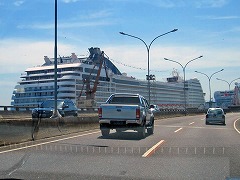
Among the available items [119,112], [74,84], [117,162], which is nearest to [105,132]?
[119,112]

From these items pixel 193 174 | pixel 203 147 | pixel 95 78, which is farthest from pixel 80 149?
pixel 95 78

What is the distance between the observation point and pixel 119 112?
19.3 meters

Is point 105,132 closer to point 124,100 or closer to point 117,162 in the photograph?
point 124,100

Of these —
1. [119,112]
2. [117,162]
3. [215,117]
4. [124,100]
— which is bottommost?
[117,162]

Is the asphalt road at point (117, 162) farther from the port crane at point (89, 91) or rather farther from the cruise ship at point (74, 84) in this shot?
the port crane at point (89, 91)

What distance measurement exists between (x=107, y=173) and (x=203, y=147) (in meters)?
6.87

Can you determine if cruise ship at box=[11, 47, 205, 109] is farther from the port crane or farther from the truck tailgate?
the truck tailgate

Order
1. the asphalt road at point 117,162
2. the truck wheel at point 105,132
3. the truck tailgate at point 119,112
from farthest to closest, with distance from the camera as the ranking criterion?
the truck wheel at point 105,132, the truck tailgate at point 119,112, the asphalt road at point 117,162

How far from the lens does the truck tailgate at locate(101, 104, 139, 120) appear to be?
63.1 feet

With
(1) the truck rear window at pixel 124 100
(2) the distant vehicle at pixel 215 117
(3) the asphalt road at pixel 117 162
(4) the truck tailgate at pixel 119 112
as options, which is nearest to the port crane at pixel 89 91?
(2) the distant vehicle at pixel 215 117

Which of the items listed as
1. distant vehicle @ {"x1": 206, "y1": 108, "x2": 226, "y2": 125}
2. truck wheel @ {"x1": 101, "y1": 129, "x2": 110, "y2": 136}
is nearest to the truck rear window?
truck wheel @ {"x1": 101, "y1": 129, "x2": 110, "y2": 136}

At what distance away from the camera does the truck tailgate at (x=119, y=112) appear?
1923 cm

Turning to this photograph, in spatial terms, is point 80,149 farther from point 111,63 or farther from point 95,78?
point 111,63

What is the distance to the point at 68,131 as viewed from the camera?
2200cm
